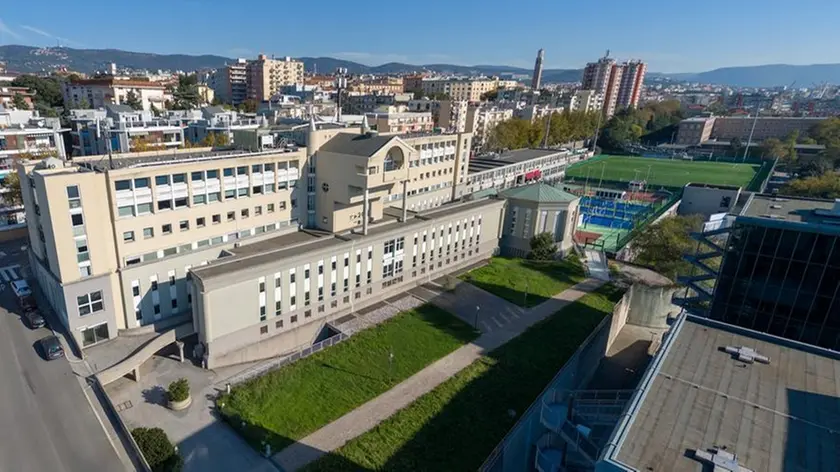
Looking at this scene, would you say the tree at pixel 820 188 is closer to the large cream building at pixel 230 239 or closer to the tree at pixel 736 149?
the large cream building at pixel 230 239

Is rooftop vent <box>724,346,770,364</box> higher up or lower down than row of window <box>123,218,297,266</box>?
higher up

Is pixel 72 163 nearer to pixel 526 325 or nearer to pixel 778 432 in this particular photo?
pixel 526 325

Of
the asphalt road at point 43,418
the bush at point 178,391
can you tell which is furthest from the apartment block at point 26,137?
the bush at point 178,391

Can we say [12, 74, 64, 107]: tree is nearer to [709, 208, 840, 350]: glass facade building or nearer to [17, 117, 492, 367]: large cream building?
[17, 117, 492, 367]: large cream building

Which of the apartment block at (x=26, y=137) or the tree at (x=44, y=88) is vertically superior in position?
the tree at (x=44, y=88)

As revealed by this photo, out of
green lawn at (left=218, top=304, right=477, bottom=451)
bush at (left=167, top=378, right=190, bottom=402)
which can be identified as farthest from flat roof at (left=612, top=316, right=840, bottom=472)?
bush at (left=167, top=378, right=190, bottom=402)
